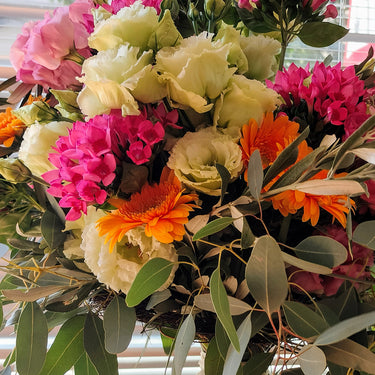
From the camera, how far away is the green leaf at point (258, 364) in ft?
1.67

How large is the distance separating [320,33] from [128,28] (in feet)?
0.82

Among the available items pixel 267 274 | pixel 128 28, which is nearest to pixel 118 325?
pixel 267 274

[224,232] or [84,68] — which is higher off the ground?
[84,68]

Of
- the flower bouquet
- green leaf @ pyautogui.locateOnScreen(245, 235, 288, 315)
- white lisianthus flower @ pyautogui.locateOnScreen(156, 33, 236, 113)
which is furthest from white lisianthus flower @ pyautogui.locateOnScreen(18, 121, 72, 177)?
green leaf @ pyautogui.locateOnScreen(245, 235, 288, 315)

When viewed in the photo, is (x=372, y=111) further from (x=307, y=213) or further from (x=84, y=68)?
(x=84, y=68)

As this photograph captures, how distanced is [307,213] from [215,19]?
24 centimetres

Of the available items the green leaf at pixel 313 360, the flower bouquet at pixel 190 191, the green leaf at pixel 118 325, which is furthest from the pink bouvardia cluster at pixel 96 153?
the green leaf at pixel 313 360

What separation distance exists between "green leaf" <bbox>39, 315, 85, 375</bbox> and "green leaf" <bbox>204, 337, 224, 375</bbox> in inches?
5.9

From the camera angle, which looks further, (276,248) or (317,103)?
(317,103)

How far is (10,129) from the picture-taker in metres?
0.57

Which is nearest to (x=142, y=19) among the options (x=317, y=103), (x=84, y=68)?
(x=84, y=68)

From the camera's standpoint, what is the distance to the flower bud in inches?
20.3

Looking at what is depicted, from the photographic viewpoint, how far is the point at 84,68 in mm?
475

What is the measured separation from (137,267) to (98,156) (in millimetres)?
120
